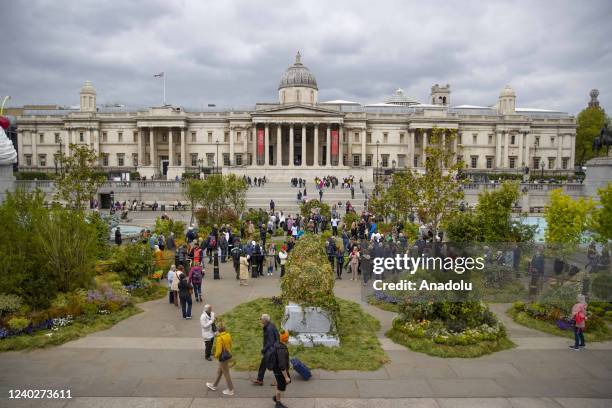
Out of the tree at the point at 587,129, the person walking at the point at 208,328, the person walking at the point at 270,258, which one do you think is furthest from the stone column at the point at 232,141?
the person walking at the point at 208,328

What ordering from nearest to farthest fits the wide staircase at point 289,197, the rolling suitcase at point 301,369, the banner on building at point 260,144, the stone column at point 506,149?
the rolling suitcase at point 301,369
the wide staircase at point 289,197
the banner on building at point 260,144
the stone column at point 506,149

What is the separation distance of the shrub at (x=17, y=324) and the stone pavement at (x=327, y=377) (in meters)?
1.03

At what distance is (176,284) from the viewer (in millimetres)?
16656

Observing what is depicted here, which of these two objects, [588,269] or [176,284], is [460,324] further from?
[176,284]

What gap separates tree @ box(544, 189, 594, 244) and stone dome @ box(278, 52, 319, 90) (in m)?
62.9

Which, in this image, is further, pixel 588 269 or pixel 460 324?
pixel 588 269

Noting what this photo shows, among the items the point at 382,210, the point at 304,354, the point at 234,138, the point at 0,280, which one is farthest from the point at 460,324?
the point at 234,138

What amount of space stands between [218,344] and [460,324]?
6.85 meters

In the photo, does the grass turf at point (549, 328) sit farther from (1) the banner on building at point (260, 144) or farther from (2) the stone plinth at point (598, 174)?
(1) the banner on building at point (260, 144)

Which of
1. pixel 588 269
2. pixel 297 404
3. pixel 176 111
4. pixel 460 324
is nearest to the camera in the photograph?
pixel 297 404

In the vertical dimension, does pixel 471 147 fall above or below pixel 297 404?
above

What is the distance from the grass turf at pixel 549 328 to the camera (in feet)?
45.3

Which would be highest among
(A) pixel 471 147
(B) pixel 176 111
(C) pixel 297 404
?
(B) pixel 176 111

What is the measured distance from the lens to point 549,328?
14.4m
